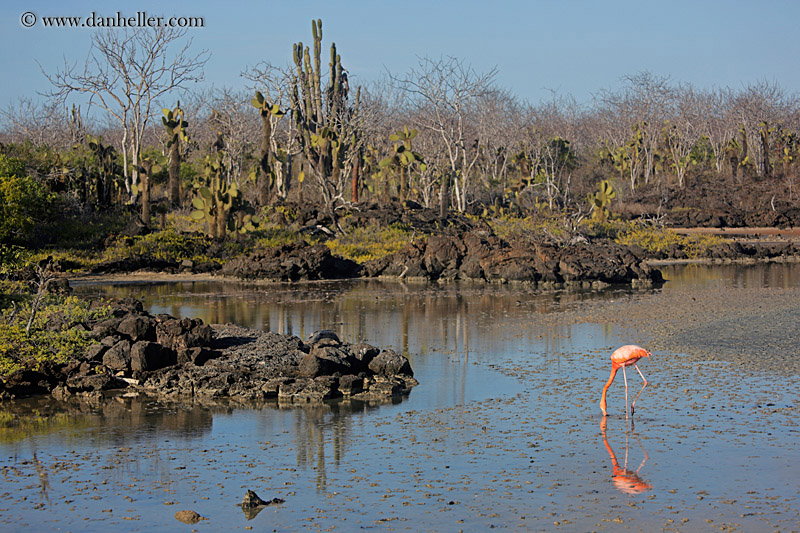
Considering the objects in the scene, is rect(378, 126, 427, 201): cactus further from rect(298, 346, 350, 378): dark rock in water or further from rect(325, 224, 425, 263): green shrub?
rect(298, 346, 350, 378): dark rock in water

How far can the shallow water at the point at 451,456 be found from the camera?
6145mm

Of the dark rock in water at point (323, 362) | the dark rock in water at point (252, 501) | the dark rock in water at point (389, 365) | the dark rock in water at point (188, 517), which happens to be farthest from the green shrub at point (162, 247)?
the dark rock in water at point (188, 517)

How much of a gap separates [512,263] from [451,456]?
1557cm

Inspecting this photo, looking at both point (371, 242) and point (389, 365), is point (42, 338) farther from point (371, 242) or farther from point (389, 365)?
point (371, 242)

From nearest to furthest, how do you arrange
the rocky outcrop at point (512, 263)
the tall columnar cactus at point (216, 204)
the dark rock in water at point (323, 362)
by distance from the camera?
the dark rock in water at point (323, 362) → the rocky outcrop at point (512, 263) → the tall columnar cactus at point (216, 204)

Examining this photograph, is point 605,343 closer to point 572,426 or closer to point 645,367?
point 645,367

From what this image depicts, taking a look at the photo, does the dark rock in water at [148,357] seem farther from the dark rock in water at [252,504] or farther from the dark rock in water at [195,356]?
the dark rock in water at [252,504]

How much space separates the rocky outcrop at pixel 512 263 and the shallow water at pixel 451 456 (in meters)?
10.1

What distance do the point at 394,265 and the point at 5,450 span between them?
16689 millimetres

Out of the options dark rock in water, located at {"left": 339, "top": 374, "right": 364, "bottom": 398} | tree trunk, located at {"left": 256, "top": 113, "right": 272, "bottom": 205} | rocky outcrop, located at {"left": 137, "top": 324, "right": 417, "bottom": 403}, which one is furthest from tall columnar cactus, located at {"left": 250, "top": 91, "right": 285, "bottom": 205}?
dark rock in water, located at {"left": 339, "top": 374, "right": 364, "bottom": 398}

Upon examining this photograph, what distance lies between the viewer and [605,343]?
13133 mm

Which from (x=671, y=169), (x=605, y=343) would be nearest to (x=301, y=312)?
(x=605, y=343)

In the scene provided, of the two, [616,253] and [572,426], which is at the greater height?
[616,253]

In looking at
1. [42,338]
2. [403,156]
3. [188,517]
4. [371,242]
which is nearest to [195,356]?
[42,338]
